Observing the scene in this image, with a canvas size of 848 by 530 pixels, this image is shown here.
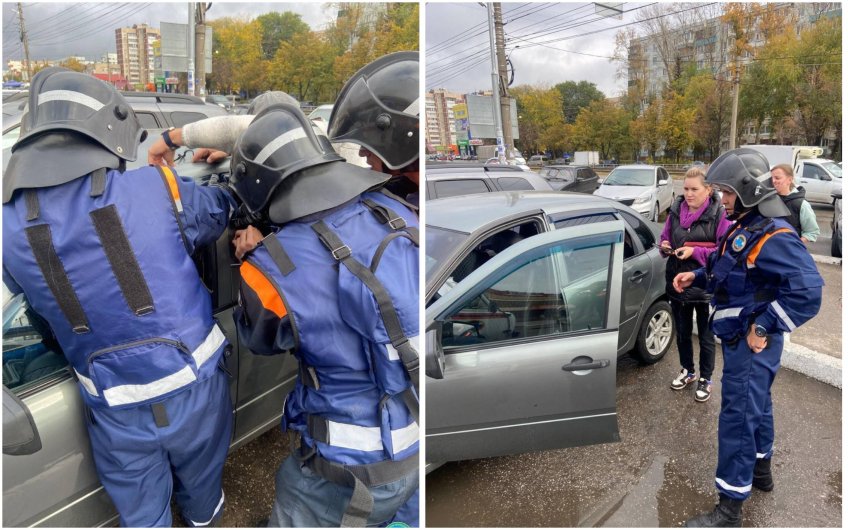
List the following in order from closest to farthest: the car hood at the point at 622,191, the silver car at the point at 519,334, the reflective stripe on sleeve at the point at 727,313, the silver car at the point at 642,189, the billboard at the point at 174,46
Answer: the silver car at the point at 519,334, the reflective stripe on sleeve at the point at 727,313, the billboard at the point at 174,46, the silver car at the point at 642,189, the car hood at the point at 622,191

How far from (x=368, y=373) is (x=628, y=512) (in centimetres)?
171

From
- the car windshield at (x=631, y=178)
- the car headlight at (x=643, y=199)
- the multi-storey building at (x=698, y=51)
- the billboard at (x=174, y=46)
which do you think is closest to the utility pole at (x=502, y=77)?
the car windshield at (x=631, y=178)

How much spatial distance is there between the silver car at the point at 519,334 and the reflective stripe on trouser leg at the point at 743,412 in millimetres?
512

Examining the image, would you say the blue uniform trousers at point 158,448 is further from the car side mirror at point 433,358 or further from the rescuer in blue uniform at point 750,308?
the rescuer in blue uniform at point 750,308

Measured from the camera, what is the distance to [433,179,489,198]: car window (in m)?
6.22

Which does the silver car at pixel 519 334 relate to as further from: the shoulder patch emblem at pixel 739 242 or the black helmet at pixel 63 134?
the black helmet at pixel 63 134

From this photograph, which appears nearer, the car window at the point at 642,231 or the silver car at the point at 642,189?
the car window at the point at 642,231

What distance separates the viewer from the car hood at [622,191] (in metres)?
11.4

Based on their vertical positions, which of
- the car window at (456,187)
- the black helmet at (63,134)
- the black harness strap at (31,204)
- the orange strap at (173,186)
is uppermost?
the car window at (456,187)

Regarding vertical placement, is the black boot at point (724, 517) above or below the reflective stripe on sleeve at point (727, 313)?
below

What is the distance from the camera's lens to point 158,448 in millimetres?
1606

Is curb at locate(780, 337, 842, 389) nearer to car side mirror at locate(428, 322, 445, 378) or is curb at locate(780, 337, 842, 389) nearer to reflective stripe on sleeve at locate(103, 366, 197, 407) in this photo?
car side mirror at locate(428, 322, 445, 378)

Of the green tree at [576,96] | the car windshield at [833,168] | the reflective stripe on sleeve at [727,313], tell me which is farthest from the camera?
the green tree at [576,96]

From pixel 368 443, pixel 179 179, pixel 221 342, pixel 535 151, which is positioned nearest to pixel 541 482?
pixel 368 443
